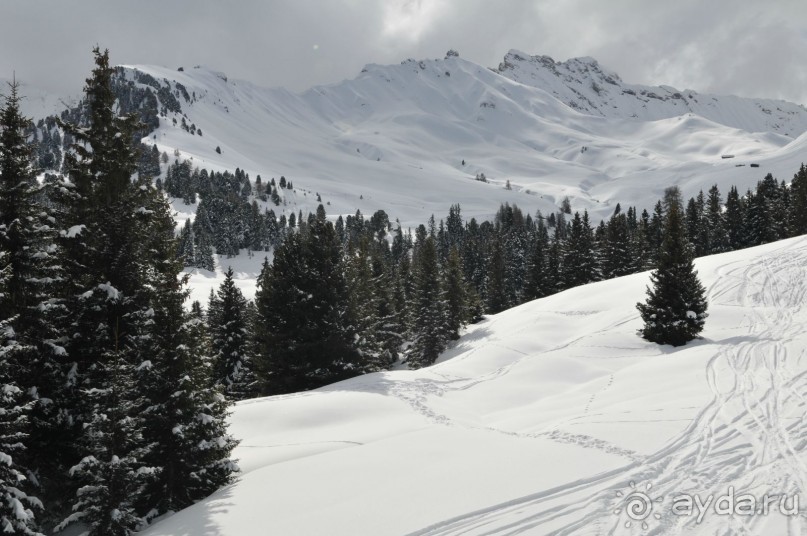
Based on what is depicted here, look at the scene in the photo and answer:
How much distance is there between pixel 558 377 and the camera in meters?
20.9

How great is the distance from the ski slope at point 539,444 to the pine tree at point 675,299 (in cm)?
78

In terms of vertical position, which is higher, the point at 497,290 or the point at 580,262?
the point at 580,262

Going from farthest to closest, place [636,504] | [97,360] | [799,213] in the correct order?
[799,213] → [97,360] → [636,504]

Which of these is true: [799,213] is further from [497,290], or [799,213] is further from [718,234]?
[497,290]

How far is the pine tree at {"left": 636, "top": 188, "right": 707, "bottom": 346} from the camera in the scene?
22.9m

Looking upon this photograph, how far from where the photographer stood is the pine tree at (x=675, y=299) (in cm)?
2289

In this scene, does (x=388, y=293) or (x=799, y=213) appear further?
(x=799, y=213)

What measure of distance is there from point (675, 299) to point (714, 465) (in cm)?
1548

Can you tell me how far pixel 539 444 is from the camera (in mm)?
12086

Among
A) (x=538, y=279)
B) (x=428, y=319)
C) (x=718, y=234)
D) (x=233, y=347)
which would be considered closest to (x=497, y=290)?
(x=538, y=279)

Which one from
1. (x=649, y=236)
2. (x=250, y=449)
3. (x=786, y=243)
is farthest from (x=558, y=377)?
(x=649, y=236)

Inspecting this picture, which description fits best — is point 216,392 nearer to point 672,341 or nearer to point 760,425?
point 760,425

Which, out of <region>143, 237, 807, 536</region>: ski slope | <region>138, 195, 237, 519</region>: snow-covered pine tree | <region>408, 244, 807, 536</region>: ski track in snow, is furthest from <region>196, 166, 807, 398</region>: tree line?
<region>138, 195, 237, 519</region>: snow-covered pine tree

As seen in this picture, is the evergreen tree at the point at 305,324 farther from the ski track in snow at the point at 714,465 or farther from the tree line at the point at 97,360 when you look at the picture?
the tree line at the point at 97,360
